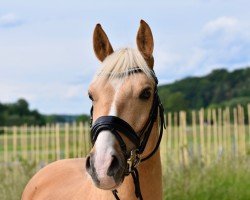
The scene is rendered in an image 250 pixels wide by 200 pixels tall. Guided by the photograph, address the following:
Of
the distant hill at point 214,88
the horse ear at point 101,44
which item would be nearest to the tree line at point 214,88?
the distant hill at point 214,88

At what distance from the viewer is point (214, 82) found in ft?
234

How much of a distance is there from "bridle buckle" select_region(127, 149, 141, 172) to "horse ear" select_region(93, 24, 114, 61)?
2.58ft

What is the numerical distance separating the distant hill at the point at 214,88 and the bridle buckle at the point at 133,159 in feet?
193

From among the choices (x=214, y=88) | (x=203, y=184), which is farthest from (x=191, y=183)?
(x=214, y=88)

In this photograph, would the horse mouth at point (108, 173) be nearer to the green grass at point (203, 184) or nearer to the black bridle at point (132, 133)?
the black bridle at point (132, 133)

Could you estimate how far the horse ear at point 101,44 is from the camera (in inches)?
167

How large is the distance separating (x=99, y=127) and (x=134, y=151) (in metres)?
0.30

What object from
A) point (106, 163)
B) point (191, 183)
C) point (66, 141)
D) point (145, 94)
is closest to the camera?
point (106, 163)

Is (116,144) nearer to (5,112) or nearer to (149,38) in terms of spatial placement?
(149,38)

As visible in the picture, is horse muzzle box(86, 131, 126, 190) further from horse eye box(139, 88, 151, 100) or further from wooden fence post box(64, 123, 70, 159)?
wooden fence post box(64, 123, 70, 159)

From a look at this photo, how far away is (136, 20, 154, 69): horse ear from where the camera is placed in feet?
13.7

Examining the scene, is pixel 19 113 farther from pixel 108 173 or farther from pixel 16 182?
pixel 108 173

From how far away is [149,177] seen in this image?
161 inches

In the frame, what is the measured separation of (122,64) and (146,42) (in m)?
0.33
